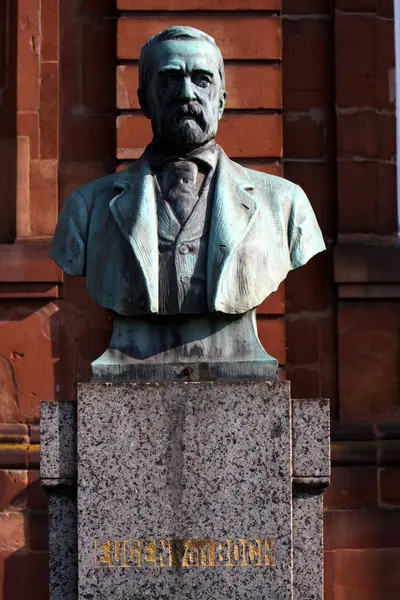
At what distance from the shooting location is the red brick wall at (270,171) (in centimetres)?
→ 1032

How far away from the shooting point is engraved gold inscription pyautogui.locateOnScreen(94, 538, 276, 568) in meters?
6.65

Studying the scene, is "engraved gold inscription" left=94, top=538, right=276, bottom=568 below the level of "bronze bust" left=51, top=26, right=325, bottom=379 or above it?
below

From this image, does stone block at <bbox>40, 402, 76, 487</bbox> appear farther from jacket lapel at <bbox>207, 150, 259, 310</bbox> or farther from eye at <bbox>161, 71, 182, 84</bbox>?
eye at <bbox>161, 71, 182, 84</bbox>

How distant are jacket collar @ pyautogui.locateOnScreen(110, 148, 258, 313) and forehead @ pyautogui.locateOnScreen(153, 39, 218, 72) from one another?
0.45 metres

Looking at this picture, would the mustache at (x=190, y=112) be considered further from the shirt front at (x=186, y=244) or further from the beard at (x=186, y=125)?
the shirt front at (x=186, y=244)

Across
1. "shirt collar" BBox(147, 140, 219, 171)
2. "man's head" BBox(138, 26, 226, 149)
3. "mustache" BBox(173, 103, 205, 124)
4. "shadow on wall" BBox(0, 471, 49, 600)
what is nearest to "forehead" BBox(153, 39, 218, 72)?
"man's head" BBox(138, 26, 226, 149)

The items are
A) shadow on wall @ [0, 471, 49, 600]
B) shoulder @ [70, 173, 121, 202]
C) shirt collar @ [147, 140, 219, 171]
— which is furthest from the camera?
shadow on wall @ [0, 471, 49, 600]

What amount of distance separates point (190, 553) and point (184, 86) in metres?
1.94

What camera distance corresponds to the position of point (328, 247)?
420 inches

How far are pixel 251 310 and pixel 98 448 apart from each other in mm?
873

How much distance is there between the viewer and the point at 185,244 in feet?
22.6

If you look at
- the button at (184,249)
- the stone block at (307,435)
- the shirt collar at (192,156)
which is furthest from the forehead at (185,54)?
the stone block at (307,435)

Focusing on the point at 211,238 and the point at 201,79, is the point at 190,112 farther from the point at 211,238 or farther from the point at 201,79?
the point at 211,238

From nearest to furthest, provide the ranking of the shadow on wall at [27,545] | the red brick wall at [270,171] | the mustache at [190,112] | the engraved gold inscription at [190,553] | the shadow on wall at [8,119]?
the engraved gold inscription at [190,553]
the mustache at [190,112]
the shadow on wall at [27,545]
the red brick wall at [270,171]
the shadow on wall at [8,119]
